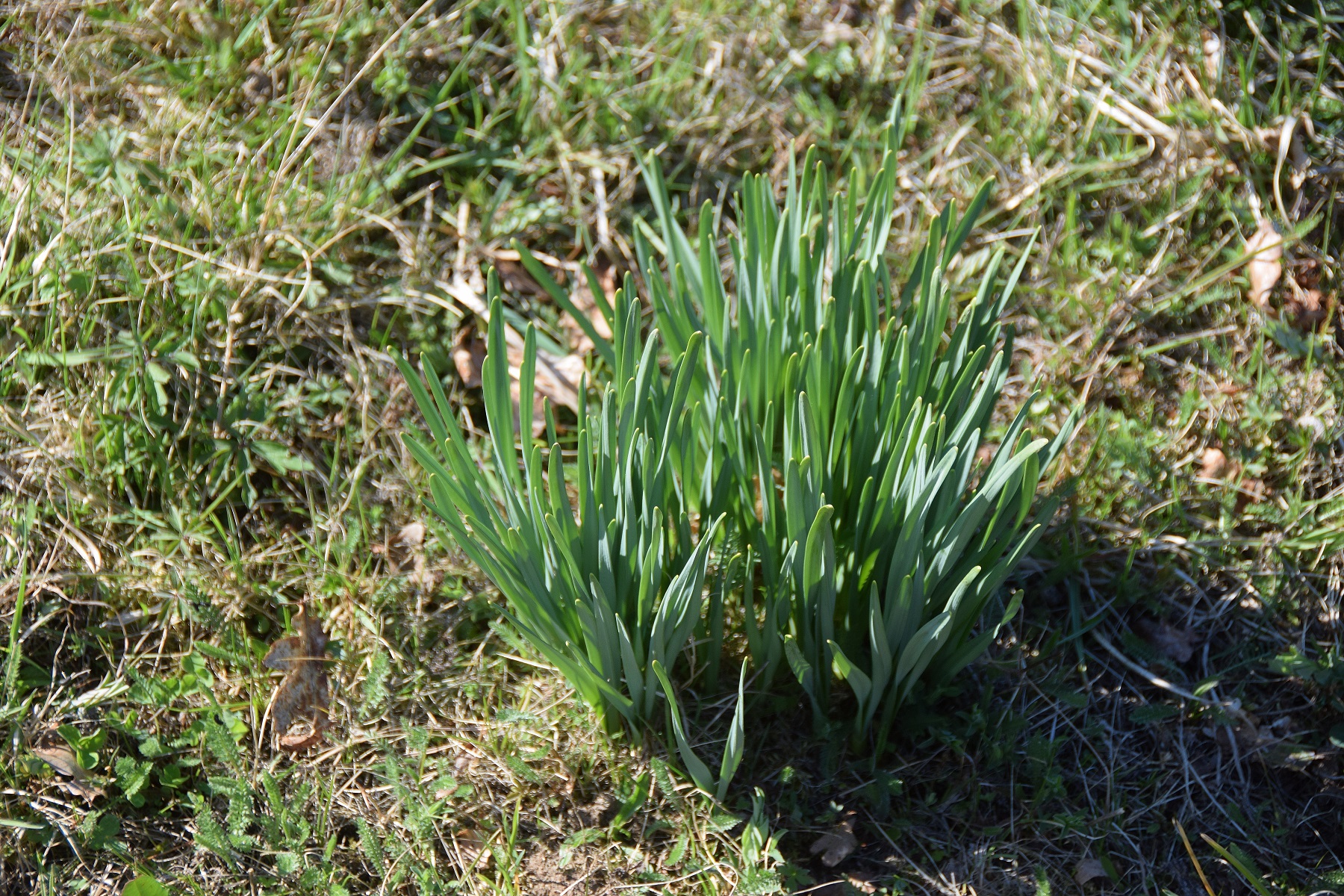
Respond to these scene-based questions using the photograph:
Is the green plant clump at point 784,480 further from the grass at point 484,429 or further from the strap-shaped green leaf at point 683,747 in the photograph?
the grass at point 484,429

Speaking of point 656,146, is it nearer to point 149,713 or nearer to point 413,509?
A: point 413,509

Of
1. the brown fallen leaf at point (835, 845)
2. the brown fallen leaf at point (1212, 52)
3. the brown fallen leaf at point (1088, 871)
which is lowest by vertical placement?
the brown fallen leaf at point (1088, 871)

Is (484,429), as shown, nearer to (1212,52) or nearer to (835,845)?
(835,845)

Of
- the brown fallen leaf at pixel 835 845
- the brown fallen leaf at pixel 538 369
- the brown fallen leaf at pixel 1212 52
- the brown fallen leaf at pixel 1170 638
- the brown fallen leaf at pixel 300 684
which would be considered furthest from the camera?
the brown fallen leaf at pixel 1212 52

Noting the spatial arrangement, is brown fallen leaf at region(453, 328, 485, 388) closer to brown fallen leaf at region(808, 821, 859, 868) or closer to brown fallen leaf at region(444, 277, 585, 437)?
brown fallen leaf at region(444, 277, 585, 437)

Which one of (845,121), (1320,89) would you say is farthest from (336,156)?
(1320,89)

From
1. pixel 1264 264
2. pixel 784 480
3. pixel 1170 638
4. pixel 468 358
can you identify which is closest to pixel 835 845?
pixel 784 480

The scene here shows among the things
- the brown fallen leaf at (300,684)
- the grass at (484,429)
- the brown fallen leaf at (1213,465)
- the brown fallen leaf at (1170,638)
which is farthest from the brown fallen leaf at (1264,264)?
the brown fallen leaf at (300,684)
